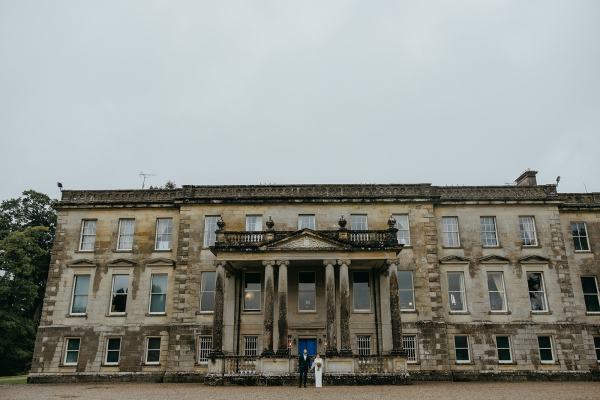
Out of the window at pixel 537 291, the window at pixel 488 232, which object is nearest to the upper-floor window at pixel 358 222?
the window at pixel 488 232

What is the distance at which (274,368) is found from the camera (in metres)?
23.2

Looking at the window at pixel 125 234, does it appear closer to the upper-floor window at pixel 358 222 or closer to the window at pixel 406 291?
the upper-floor window at pixel 358 222

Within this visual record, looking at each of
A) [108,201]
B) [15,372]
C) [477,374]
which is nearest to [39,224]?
[15,372]

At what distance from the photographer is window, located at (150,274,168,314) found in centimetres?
2981

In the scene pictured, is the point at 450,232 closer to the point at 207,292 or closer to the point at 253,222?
the point at 253,222

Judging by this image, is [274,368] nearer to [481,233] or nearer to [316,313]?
[316,313]

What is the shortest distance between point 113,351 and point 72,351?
262 centimetres

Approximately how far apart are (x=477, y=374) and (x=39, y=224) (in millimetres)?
39108

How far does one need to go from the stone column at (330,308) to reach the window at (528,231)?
14023mm

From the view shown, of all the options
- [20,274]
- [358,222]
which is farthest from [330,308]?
[20,274]

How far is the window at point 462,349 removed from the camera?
28531mm

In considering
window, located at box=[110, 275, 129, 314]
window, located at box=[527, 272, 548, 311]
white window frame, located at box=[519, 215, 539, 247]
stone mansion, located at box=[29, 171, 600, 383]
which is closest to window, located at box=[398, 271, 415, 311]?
stone mansion, located at box=[29, 171, 600, 383]

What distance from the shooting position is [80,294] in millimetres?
30125

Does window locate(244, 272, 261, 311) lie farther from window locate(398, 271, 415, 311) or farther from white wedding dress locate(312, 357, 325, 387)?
window locate(398, 271, 415, 311)
